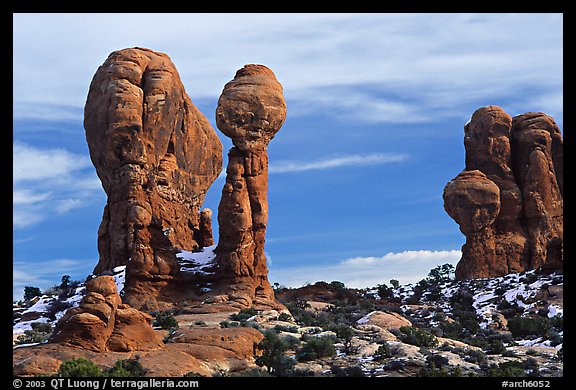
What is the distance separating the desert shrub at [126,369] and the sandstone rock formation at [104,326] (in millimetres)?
1974

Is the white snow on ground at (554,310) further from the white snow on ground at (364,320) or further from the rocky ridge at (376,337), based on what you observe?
the white snow on ground at (364,320)

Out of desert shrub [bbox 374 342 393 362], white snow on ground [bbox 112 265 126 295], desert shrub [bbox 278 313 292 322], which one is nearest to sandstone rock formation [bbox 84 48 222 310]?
white snow on ground [bbox 112 265 126 295]

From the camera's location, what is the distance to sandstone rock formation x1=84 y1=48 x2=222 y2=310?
55.7 m

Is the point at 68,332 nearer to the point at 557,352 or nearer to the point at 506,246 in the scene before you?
the point at 557,352

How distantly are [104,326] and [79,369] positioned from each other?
199 inches

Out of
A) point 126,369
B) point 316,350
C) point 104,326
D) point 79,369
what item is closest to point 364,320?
point 316,350

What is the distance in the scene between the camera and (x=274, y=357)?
39.0m

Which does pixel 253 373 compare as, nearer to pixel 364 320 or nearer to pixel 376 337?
pixel 376 337

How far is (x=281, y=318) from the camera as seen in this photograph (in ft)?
167

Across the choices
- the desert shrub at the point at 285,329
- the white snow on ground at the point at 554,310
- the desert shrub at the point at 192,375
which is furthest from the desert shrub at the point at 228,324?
the white snow on ground at the point at 554,310
